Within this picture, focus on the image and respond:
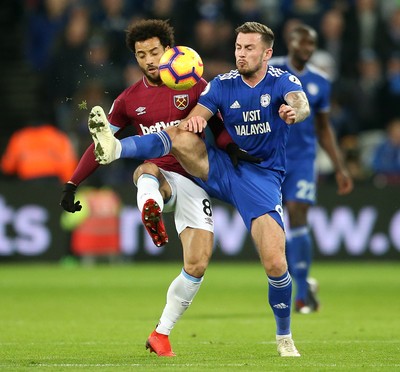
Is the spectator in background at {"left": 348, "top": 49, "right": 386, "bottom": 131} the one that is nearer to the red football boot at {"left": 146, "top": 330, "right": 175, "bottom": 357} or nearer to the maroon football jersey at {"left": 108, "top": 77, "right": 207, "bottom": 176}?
the maroon football jersey at {"left": 108, "top": 77, "right": 207, "bottom": 176}

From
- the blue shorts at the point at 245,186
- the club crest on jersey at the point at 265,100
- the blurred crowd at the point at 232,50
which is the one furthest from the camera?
the blurred crowd at the point at 232,50

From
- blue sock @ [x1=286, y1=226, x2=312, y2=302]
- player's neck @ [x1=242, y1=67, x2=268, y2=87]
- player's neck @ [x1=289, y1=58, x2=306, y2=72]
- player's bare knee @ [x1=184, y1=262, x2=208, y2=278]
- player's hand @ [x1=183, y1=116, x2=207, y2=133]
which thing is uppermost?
player's neck @ [x1=242, y1=67, x2=268, y2=87]

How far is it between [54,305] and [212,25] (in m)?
7.89

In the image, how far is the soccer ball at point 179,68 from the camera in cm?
818

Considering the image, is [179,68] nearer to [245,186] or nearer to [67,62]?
[245,186]

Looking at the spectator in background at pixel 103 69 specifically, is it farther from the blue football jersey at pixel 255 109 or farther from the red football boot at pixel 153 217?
the red football boot at pixel 153 217

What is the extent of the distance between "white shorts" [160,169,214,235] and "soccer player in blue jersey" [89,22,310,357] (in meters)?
0.09

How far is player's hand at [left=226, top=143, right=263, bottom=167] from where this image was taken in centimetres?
814

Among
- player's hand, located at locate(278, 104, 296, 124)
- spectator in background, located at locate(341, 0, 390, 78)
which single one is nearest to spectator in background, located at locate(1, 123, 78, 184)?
spectator in background, located at locate(341, 0, 390, 78)

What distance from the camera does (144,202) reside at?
7922mm

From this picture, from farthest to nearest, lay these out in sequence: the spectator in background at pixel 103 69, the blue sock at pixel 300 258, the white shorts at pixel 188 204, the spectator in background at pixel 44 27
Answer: the spectator in background at pixel 44 27
the spectator in background at pixel 103 69
the blue sock at pixel 300 258
the white shorts at pixel 188 204

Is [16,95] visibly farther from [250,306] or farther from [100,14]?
[250,306]

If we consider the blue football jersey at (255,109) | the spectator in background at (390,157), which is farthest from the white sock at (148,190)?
the spectator in background at (390,157)

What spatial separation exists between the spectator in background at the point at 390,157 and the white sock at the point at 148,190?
1070 centimetres
